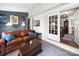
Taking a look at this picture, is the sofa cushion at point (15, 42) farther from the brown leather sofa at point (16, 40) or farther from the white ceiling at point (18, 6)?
the white ceiling at point (18, 6)

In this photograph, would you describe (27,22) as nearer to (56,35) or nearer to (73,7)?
(56,35)

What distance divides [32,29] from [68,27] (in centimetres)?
77

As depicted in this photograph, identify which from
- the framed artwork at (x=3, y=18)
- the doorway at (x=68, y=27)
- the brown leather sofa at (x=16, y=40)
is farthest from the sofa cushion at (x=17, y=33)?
the doorway at (x=68, y=27)

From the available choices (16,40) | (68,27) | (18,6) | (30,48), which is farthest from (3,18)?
(68,27)

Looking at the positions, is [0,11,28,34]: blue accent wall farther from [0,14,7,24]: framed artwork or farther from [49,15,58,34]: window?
[49,15,58,34]: window

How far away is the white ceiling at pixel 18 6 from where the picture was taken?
1.96m

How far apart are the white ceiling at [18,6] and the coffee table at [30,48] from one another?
2.34 ft

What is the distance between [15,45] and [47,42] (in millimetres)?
696

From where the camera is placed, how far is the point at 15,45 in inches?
76.9

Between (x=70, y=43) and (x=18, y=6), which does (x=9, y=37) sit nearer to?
(x=18, y=6)

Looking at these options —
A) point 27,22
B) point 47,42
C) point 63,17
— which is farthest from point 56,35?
point 27,22

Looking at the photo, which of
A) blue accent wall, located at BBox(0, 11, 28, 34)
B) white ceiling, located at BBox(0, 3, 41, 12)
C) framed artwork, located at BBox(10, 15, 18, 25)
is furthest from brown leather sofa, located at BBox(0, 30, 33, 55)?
white ceiling, located at BBox(0, 3, 41, 12)

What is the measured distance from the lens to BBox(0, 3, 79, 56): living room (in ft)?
6.36

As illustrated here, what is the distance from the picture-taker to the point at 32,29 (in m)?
2.10
